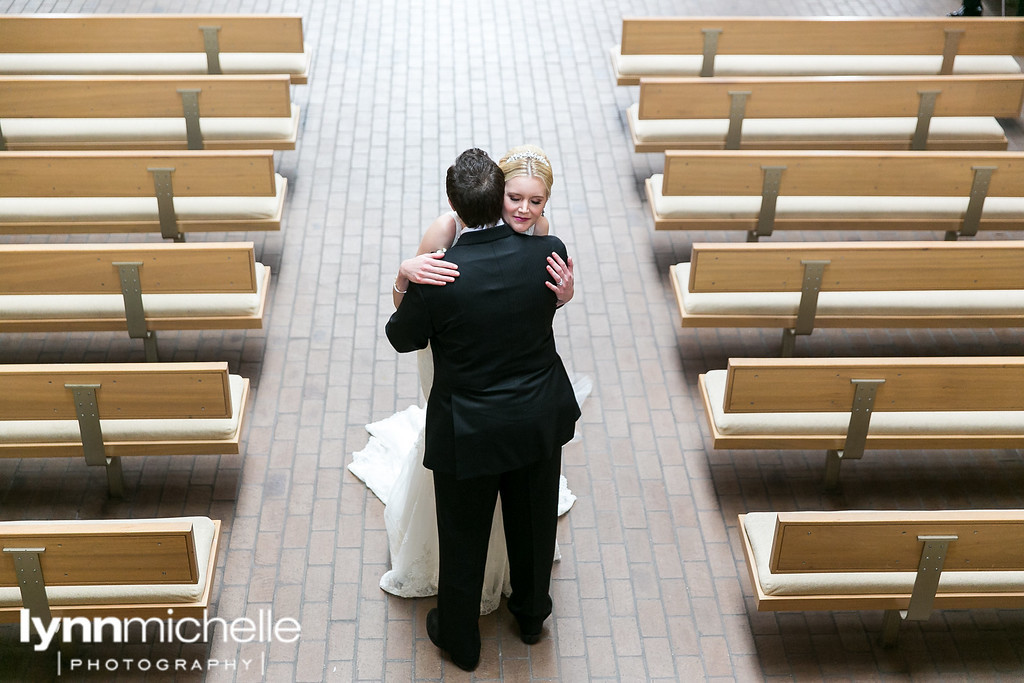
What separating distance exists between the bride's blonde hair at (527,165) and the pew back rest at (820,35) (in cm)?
481

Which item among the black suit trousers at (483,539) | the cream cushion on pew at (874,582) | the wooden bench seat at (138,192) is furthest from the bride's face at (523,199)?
the wooden bench seat at (138,192)

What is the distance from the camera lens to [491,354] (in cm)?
388

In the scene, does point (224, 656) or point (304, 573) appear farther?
point (304, 573)

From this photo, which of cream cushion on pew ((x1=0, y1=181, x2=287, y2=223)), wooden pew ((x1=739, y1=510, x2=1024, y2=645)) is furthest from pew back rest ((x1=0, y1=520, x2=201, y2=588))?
cream cushion on pew ((x1=0, y1=181, x2=287, y2=223))

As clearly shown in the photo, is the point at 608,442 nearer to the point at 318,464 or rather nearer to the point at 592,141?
the point at 318,464

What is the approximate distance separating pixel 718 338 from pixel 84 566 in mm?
3889

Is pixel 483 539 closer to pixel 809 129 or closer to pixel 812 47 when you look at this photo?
pixel 809 129

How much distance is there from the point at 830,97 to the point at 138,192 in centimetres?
477

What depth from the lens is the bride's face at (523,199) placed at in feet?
12.9

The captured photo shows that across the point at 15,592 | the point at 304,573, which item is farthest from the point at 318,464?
the point at 15,592

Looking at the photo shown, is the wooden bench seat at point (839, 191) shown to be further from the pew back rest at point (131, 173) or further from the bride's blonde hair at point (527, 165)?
the bride's blonde hair at point (527, 165)

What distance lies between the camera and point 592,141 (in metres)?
8.60

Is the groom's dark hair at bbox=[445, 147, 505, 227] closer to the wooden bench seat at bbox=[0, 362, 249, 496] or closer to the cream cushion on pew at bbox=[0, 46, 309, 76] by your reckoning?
the wooden bench seat at bbox=[0, 362, 249, 496]

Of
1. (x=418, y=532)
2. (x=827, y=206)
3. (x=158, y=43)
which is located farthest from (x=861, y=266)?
(x=158, y=43)
